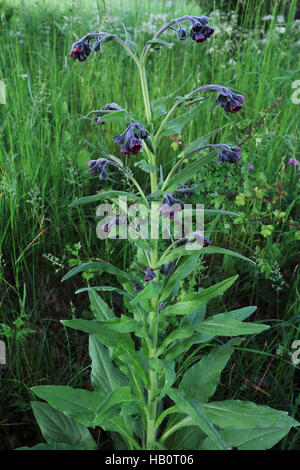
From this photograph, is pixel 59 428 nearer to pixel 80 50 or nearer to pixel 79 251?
pixel 79 251

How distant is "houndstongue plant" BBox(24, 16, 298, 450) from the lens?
3.90ft

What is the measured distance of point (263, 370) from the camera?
6.16 feet

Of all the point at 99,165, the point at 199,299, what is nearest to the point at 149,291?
the point at 199,299

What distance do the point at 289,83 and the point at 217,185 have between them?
1370 millimetres

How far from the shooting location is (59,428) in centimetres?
158

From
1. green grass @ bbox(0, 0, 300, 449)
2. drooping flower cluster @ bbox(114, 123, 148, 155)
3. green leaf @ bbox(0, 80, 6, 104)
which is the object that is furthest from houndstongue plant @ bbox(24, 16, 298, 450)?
green leaf @ bbox(0, 80, 6, 104)

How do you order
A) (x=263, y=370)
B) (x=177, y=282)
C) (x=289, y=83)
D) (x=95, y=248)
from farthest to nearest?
(x=289, y=83), (x=95, y=248), (x=263, y=370), (x=177, y=282)

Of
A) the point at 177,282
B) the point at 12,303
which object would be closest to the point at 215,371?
the point at 177,282

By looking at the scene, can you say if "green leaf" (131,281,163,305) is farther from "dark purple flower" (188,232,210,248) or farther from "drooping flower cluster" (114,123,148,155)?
"drooping flower cluster" (114,123,148,155)

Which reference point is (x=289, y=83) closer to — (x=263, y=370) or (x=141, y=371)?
(x=263, y=370)

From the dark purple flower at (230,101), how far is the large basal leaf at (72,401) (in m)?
1.05

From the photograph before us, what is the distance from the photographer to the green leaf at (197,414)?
4.00 feet

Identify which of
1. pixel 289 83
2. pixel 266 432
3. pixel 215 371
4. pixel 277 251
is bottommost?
pixel 266 432

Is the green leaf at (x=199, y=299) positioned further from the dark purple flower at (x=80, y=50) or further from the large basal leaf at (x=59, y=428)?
the dark purple flower at (x=80, y=50)
